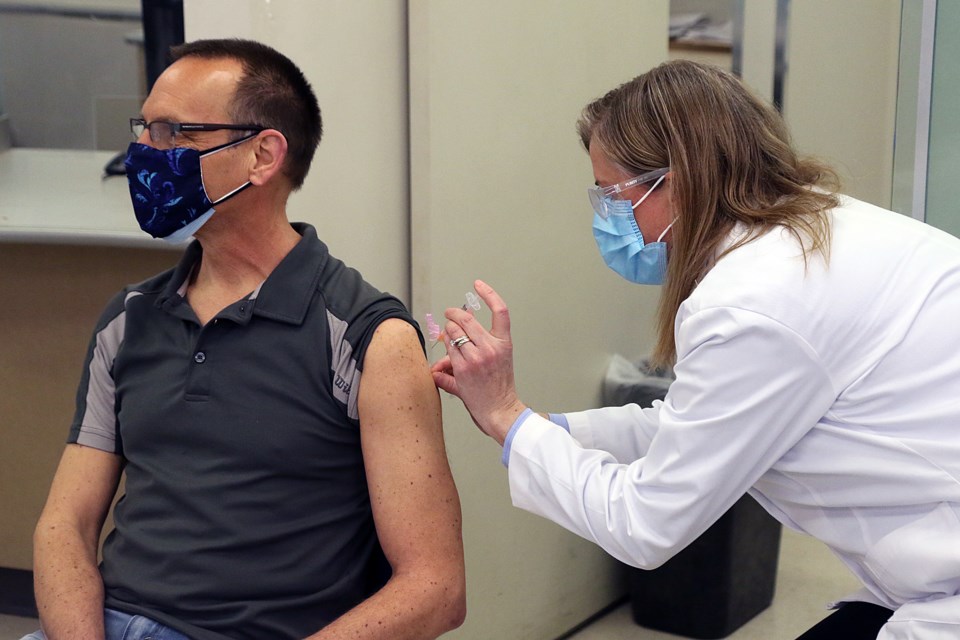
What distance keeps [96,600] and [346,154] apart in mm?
993

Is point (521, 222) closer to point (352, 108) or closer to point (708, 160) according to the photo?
point (352, 108)

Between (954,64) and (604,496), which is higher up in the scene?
(954,64)

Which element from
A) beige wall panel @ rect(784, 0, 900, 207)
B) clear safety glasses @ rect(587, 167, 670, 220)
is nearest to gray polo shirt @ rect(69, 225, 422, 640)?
clear safety glasses @ rect(587, 167, 670, 220)

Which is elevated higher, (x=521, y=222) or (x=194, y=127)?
(x=194, y=127)

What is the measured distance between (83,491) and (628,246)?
93 centimetres

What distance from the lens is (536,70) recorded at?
7.90ft

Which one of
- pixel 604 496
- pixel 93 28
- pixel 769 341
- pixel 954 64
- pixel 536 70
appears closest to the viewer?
pixel 769 341

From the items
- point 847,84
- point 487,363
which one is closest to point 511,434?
point 487,363

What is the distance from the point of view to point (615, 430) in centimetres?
168

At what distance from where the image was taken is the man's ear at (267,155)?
1.65m

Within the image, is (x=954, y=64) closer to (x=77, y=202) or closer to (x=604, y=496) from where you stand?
(x=604, y=496)

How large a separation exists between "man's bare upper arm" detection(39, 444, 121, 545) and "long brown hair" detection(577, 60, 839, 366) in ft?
3.07

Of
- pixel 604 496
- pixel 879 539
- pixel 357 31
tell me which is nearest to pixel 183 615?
pixel 604 496

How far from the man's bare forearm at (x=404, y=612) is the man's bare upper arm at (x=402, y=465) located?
2cm
